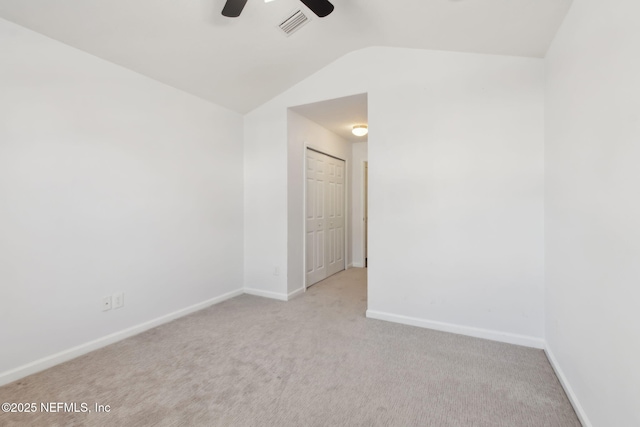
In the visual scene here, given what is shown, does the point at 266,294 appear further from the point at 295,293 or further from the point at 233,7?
the point at 233,7

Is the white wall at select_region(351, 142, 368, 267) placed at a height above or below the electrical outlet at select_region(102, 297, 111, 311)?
above

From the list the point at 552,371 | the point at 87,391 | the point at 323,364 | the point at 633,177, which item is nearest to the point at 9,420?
the point at 87,391

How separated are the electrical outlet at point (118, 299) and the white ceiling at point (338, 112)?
8.61ft

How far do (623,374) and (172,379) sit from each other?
7.72 feet

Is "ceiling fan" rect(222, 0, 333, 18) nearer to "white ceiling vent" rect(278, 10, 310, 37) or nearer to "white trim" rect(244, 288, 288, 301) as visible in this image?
"white ceiling vent" rect(278, 10, 310, 37)

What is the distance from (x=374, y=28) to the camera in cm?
255

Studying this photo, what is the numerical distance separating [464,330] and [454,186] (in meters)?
1.30

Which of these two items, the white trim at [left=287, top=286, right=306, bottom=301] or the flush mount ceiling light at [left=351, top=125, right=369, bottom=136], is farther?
the flush mount ceiling light at [left=351, top=125, right=369, bottom=136]

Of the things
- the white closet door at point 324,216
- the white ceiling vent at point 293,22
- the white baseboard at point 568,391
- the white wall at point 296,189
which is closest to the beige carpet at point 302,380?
the white baseboard at point 568,391

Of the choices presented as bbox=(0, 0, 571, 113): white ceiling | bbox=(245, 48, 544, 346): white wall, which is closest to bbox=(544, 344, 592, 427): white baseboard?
bbox=(245, 48, 544, 346): white wall

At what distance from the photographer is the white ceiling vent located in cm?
227

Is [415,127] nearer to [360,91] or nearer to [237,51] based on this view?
[360,91]

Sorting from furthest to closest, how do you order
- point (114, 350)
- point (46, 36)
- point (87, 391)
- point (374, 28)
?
point (374, 28), point (114, 350), point (46, 36), point (87, 391)

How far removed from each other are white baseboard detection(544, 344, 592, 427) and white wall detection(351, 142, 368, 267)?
3.41 metres
